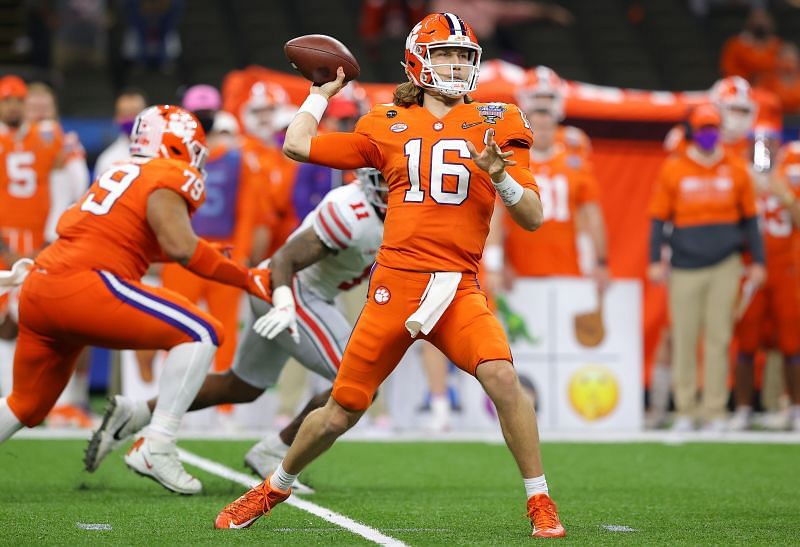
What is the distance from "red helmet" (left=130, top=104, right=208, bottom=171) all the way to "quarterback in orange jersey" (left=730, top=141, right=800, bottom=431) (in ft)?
16.1

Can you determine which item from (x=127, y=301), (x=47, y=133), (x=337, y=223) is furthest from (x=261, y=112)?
(x=127, y=301)

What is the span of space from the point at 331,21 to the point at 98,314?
9.88m

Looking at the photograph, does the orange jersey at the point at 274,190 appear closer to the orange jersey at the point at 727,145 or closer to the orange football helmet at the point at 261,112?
the orange football helmet at the point at 261,112

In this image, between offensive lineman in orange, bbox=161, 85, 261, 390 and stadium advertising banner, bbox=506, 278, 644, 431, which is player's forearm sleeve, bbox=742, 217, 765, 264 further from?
offensive lineman in orange, bbox=161, 85, 261, 390

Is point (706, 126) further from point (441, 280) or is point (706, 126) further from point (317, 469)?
point (441, 280)

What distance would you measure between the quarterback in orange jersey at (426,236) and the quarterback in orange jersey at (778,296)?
5222mm

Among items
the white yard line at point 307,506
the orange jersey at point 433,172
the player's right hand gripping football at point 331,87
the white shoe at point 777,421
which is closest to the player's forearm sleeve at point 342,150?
the orange jersey at point 433,172

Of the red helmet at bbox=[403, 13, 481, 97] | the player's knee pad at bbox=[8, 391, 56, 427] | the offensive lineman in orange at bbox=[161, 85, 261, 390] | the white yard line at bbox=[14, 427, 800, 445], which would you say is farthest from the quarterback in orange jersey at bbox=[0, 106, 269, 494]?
the offensive lineman in orange at bbox=[161, 85, 261, 390]

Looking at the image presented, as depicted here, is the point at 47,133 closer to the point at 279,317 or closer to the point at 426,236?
the point at 279,317

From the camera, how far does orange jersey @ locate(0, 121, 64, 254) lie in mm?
9391

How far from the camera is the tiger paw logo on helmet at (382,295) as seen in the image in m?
4.92

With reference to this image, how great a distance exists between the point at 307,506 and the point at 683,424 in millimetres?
4294

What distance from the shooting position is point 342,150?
497 centimetres

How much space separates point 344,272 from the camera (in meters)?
6.37
